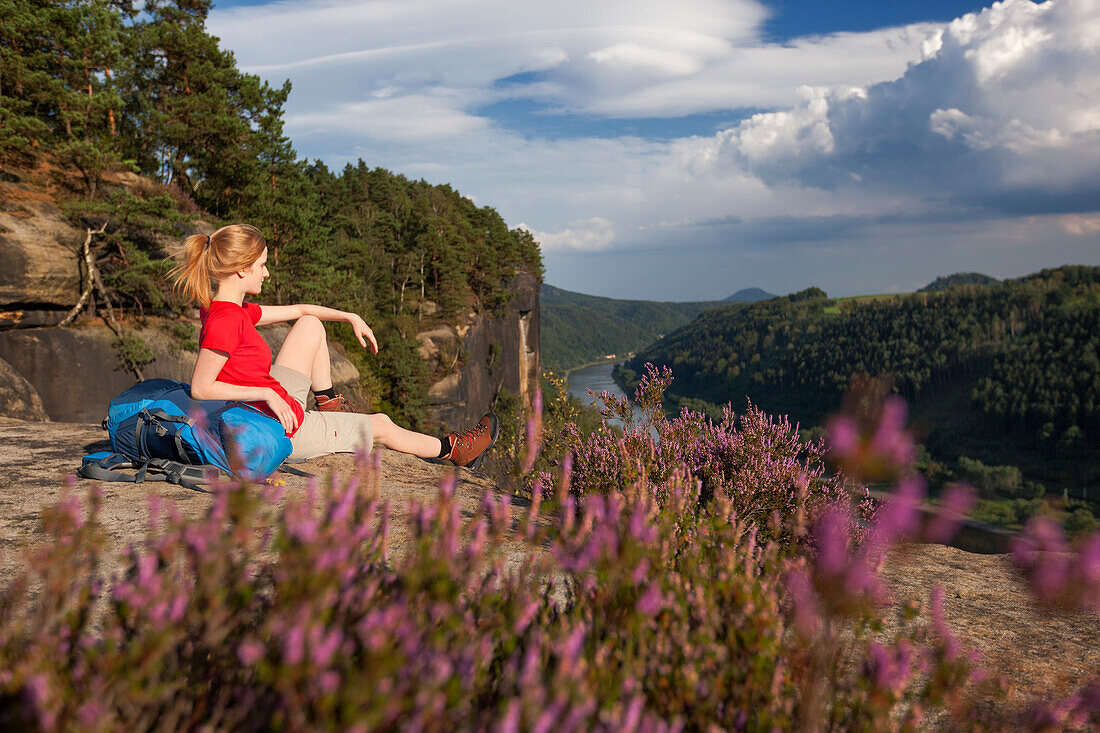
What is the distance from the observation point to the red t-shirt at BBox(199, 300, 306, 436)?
390 centimetres

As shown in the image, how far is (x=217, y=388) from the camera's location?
381 cm

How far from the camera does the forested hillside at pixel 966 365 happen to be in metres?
92.5

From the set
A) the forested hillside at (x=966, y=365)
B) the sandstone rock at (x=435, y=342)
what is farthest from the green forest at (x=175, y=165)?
the forested hillside at (x=966, y=365)

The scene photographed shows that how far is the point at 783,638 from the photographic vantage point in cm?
184

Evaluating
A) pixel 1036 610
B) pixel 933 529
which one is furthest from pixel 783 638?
pixel 1036 610

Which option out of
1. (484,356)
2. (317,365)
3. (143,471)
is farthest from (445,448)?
(484,356)

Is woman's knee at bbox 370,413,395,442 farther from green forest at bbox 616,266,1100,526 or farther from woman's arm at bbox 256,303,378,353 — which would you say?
green forest at bbox 616,266,1100,526

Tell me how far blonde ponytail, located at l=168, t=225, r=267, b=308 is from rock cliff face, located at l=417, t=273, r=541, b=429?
31.1 metres

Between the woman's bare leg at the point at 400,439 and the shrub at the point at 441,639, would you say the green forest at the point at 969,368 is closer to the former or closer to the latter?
the woman's bare leg at the point at 400,439

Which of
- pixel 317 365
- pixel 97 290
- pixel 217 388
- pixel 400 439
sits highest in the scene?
pixel 97 290

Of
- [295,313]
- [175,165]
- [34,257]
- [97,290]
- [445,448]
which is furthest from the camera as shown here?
[175,165]

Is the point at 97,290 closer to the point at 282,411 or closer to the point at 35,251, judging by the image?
the point at 35,251

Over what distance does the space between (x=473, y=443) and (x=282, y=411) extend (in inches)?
71.6

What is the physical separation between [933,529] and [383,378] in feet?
106
